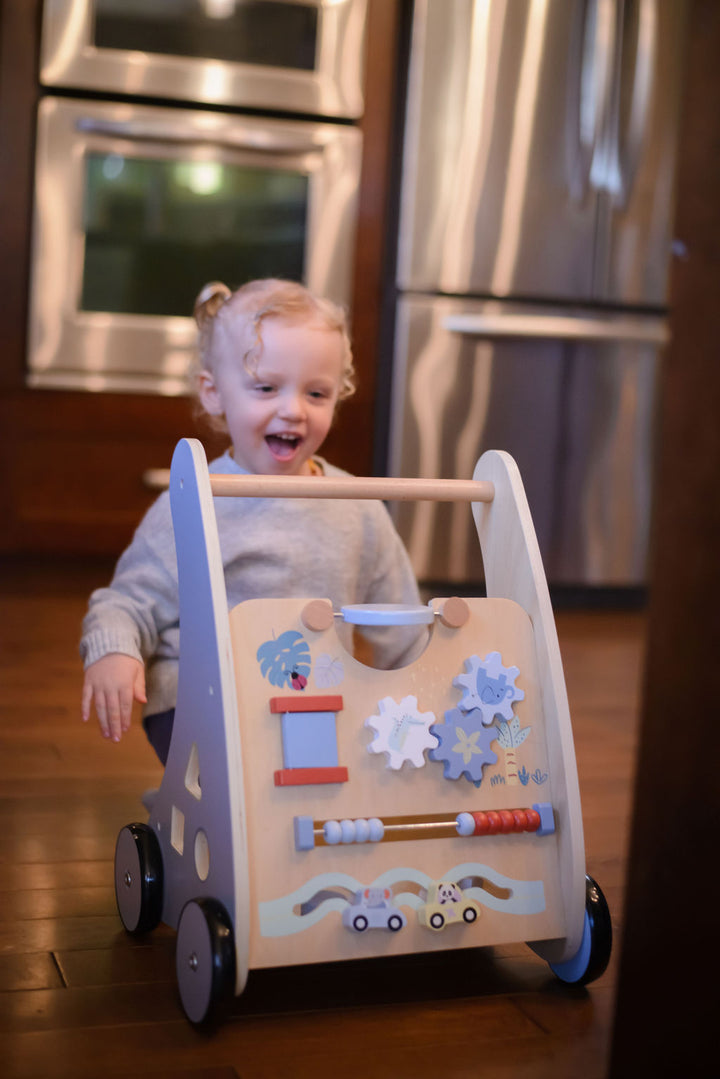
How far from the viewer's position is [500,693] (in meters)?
0.87

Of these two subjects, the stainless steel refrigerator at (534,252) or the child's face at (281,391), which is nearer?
the child's face at (281,391)

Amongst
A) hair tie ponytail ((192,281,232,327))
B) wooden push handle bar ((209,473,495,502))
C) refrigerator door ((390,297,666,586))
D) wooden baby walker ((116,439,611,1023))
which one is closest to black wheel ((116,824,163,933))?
wooden baby walker ((116,439,611,1023))

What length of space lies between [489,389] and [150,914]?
172 cm

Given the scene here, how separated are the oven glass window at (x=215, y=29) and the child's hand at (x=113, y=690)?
1674 millimetres

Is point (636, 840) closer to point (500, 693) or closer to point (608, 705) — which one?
point (500, 693)

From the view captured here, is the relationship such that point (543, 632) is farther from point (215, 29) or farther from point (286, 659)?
point (215, 29)

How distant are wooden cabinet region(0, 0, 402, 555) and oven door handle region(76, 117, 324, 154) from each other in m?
0.13

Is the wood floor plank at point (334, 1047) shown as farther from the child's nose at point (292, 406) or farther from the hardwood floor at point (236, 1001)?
the child's nose at point (292, 406)

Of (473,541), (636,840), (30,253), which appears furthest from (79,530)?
(636,840)

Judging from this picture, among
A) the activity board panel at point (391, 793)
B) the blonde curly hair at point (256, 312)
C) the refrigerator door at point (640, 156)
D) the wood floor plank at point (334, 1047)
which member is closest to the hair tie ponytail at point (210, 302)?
the blonde curly hair at point (256, 312)

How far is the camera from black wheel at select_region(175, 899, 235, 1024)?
29.4 inches

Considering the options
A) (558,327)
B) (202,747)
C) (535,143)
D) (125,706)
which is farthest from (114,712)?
(535,143)

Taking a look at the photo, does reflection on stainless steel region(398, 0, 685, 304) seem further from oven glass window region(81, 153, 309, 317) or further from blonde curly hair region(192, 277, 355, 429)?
blonde curly hair region(192, 277, 355, 429)

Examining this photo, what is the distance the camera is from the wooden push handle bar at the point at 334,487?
86 cm
